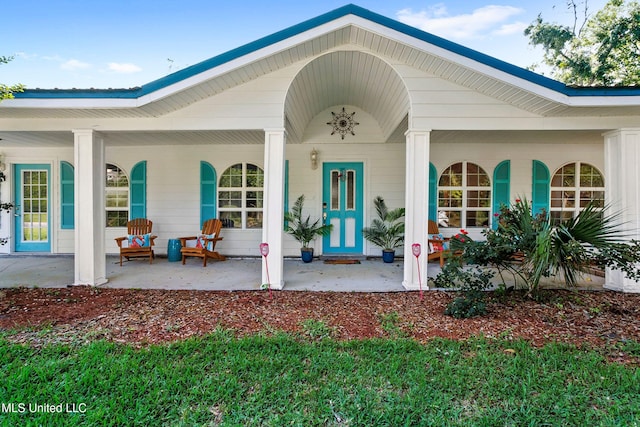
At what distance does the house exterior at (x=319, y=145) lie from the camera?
12.9 ft

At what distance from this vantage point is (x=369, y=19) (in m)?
3.77

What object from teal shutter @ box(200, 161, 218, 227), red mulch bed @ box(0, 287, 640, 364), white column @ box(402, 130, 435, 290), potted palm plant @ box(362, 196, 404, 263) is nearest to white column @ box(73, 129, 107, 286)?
red mulch bed @ box(0, 287, 640, 364)

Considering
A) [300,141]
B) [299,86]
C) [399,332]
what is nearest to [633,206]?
[399,332]

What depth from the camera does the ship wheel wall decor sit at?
21.9 ft

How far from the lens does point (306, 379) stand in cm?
220

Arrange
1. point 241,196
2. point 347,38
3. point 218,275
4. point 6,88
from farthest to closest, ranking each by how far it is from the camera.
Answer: point 241,196 → point 218,275 → point 347,38 → point 6,88

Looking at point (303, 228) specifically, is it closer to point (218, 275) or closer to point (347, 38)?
point (218, 275)

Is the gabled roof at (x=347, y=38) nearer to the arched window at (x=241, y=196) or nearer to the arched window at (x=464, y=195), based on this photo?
the arched window at (x=464, y=195)

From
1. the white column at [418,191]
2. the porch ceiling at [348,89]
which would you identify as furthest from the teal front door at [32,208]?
the white column at [418,191]

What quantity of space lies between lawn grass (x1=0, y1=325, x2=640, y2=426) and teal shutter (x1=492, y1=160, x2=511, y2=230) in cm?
477

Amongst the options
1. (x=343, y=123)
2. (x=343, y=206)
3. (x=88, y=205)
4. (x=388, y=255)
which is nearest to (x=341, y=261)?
(x=388, y=255)

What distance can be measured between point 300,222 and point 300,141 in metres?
1.75

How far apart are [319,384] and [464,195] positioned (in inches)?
233

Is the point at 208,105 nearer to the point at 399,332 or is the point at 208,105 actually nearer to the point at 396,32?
the point at 396,32
